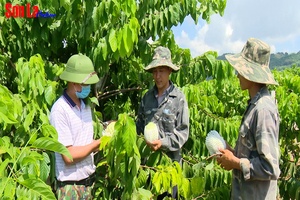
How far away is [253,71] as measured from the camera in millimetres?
2225

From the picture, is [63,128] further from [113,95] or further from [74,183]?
[113,95]

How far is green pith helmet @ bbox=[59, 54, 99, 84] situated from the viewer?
2.40m

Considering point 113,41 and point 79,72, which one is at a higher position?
point 113,41

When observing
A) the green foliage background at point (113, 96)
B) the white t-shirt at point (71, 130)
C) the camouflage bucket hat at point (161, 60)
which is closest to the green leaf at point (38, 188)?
the green foliage background at point (113, 96)

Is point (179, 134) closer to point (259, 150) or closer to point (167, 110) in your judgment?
point (167, 110)

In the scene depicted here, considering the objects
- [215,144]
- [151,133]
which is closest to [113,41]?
[151,133]

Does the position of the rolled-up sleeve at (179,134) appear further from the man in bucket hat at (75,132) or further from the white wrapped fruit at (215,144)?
the man in bucket hat at (75,132)

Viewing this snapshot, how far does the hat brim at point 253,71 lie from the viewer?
2.20 metres

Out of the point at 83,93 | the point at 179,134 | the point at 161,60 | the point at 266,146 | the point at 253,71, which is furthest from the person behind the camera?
the point at 161,60

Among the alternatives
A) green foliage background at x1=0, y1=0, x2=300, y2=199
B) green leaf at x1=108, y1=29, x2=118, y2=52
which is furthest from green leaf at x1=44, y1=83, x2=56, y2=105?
green leaf at x1=108, y1=29, x2=118, y2=52

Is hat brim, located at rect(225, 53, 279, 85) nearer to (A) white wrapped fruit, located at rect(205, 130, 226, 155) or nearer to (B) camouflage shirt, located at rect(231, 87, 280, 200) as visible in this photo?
(B) camouflage shirt, located at rect(231, 87, 280, 200)

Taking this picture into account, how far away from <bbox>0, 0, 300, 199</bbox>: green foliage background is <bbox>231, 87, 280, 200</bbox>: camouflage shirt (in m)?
0.32

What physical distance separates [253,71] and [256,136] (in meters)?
0.37

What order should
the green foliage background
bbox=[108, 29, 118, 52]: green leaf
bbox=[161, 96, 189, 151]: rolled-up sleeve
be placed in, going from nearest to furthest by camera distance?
1. the green foliage background
2. bbox=[108, 29, 118, 52]: green leaf
3. bbox=[161, 96, 189, 151]: rolled-up sleeve
